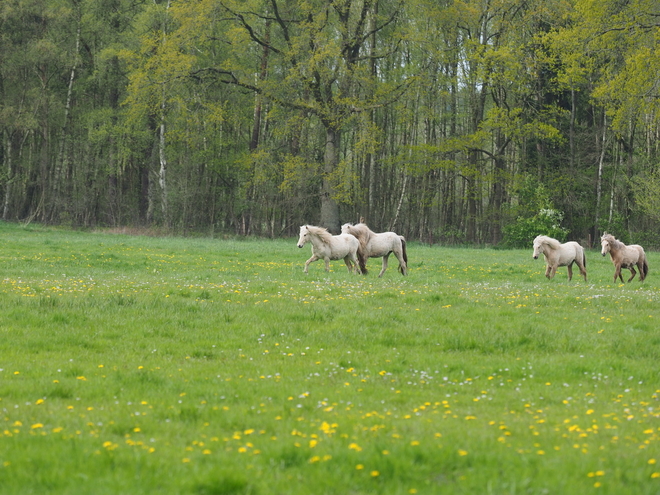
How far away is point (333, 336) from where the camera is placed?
11430 mm

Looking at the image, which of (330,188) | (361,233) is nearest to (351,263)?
(361,233)

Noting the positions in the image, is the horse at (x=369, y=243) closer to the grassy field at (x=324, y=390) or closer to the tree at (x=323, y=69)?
the grassy field at (x=324, y=390)

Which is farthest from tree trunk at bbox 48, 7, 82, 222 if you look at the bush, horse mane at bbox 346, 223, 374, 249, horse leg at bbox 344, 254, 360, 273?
horse mane at bbox 346, 223, 374, 249

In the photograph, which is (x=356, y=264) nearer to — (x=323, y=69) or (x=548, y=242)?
(x=548, y=242)

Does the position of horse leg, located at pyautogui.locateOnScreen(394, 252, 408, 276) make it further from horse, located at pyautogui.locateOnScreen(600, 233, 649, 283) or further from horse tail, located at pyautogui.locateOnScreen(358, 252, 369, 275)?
horse, located at pyautogui.locateOnScreen(600, 233, 649, 283)

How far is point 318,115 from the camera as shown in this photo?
43000mm

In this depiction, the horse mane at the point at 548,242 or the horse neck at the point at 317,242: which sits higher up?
the horse mane at the point at 548,242

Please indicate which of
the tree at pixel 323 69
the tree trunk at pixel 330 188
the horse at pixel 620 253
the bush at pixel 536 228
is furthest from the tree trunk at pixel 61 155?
the horse at pixel 620 253

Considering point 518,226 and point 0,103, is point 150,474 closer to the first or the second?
point 518,226

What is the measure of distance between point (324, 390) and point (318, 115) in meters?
36.4

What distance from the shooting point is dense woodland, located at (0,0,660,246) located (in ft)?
140

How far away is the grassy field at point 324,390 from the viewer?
529cm

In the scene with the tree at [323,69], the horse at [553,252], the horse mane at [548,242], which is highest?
the tree at [323,69]

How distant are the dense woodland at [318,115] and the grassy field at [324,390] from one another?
27400 millimetres
